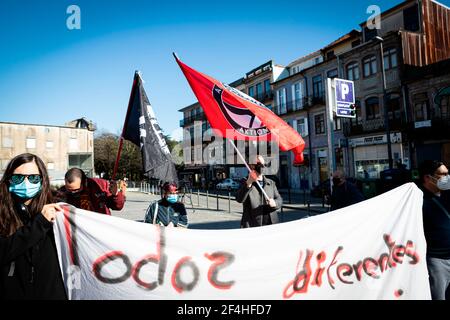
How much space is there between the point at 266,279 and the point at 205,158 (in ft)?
148

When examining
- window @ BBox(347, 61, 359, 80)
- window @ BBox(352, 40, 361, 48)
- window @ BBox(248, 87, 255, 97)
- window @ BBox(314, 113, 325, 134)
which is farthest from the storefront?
window @ BBox(248, 87, 255, 97)

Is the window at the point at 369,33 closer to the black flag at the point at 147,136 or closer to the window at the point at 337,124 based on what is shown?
the window at the point at 337,124

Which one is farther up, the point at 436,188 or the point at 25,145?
the point at 25,145

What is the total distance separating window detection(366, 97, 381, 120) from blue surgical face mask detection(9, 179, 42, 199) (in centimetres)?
2556

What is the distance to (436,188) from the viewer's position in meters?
3.06

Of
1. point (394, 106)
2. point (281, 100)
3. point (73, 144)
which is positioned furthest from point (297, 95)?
point (73, 144)

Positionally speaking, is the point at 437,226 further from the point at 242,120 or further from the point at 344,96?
the point at 344,96

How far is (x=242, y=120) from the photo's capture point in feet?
14.8

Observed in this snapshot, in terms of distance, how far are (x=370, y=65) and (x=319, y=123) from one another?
7.14 m

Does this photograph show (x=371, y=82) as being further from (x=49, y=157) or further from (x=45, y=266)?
(x=49, y=157)

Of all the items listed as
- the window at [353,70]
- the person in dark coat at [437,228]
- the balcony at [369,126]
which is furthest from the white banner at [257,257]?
the window at [353,70]

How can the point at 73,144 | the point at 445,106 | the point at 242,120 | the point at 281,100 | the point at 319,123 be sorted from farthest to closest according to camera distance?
the point at 73,144 < the point at 281,100 < the point at 319,123 < the point at 445,106 < the point at 242,120

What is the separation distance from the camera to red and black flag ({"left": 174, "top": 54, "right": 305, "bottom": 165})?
435 centimetres
